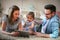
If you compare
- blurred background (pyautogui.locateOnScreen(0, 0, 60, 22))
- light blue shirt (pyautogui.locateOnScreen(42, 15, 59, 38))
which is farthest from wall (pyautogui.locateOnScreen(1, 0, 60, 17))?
light blue shirt (pyautogui.locateOnScreen(42, 15, 59, 38))

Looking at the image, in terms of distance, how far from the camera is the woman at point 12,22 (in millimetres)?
1227

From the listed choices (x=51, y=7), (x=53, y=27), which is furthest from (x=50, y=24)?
(x=51, y=7)

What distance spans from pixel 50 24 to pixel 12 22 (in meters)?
0.37

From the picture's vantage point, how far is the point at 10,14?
4.02ft

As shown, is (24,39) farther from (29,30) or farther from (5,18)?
(5,18)

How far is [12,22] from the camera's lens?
1.25m

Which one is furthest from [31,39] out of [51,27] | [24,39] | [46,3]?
[46,3]

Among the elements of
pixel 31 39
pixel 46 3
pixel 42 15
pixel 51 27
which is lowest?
pixel 31 39

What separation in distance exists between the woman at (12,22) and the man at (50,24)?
0.22 m

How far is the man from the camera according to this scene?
4.00 ft

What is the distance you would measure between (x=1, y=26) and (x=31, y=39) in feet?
1.03

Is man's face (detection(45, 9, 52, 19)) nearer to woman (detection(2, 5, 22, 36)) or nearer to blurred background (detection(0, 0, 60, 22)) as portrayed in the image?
blurred background (detection(0, 0, 60, 22))

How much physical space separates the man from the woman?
22 cm

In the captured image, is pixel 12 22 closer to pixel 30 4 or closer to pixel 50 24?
pixel 30 4
